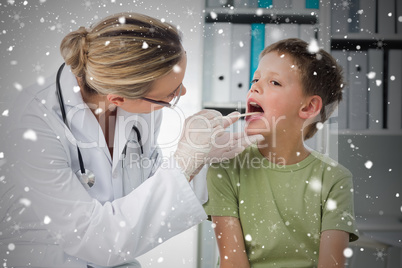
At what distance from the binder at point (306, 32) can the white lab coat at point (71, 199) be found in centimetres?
54

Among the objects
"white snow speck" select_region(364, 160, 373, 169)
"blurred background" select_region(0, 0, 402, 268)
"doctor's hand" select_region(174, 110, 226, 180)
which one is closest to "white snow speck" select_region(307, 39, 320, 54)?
"blurred background" select_region(0, 0, 402, 268)

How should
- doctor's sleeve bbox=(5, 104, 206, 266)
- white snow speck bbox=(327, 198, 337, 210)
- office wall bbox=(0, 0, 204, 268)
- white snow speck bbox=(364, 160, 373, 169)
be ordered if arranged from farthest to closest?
white snow speck bbox=(364, 160, 373, 169)
office wall bbox=(0, 0, 204, 268)
white snow speck bbox=(327, 198, 337, 210)
doctor's sleeve bbox=(5, 104, 206, 266)

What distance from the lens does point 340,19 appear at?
1147 mm

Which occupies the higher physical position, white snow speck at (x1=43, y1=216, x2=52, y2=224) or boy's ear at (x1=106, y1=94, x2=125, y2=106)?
boy's ear at (x1=106, y1=94, x2=125, y2=106)

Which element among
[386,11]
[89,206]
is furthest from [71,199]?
[386,11]

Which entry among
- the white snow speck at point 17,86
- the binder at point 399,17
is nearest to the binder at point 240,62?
A: the binder at point 399,17

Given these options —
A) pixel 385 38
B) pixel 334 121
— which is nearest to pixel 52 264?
pixel 334 121

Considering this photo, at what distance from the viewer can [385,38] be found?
3.81ft

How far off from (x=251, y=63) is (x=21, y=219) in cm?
70

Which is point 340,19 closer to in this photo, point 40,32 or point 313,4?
point 313,4

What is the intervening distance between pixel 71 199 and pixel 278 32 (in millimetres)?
704

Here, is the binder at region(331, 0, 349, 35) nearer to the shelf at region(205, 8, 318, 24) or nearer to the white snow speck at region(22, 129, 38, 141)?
the shelf at region(205, 8, 318, 24)

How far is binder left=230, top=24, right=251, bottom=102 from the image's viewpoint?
1098 millimetres

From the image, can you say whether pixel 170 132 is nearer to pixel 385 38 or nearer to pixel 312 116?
pixel 312 116
